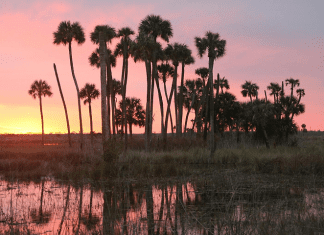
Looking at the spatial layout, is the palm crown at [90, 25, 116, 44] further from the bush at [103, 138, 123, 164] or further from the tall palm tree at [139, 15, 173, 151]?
the bush at [103, 138, 123, 164]

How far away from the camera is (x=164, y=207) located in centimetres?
991

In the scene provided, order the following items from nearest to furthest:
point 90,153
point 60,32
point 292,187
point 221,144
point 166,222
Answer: point 166,222 → point 292,187 → point 90,153 → point 221,144 → point 60,32

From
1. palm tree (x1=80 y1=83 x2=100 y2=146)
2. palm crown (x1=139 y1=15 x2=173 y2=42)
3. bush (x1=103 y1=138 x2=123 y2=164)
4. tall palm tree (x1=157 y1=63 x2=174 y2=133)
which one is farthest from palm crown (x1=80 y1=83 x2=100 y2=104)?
bush (x1=103 y1=138 x2=123 y2=164)

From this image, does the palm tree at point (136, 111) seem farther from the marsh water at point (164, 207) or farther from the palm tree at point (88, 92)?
the marsh water at point (164, 207)

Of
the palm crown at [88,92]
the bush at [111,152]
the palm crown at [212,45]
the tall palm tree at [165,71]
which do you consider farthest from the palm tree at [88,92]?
the bush at [111,152]

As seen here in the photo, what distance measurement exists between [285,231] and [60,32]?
130 ft

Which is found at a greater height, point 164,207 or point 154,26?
point 154,26

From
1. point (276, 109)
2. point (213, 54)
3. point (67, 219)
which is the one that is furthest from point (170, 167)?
point (276, 109)

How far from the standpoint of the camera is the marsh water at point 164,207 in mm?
6864

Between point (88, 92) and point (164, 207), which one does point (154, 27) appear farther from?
point (164, 207)

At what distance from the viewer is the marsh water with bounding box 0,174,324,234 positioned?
686 cm

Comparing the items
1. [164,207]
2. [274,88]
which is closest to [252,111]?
[274,88]

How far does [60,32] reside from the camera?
40.2 m

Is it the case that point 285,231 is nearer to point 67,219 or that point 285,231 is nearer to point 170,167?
point 67,219
